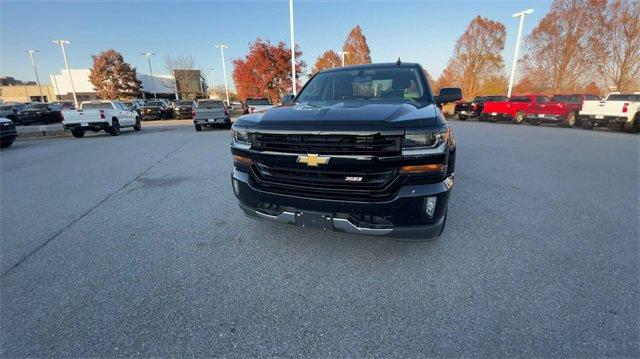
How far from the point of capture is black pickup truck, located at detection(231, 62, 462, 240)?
2240 mm

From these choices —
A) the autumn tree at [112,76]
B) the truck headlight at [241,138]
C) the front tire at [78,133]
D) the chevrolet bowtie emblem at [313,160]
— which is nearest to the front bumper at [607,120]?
the chevrolet bowtie emblem at [313,160]

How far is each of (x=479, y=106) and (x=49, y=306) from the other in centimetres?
2263

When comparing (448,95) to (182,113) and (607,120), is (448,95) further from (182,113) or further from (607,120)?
(182,113)

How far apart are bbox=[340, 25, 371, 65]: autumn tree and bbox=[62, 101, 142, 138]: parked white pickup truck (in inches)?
1200

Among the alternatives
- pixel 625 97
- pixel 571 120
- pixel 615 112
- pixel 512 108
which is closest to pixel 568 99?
pixel 571 120

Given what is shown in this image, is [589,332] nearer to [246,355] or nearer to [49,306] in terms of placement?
[246,355]

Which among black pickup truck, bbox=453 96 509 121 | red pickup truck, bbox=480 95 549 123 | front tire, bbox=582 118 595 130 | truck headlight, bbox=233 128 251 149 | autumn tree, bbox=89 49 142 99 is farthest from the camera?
autumn tree, bbox=89 49 142 99

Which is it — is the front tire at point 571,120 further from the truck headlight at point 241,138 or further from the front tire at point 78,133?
the front tire at point 78,133

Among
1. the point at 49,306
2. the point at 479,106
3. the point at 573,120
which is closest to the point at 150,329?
the point at 49,306

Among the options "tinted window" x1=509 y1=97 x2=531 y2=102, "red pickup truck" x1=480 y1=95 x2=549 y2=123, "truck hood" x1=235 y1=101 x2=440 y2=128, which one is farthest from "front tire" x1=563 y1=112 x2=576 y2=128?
"truck hood" x1=235 y1=101 x2=440 y2=128

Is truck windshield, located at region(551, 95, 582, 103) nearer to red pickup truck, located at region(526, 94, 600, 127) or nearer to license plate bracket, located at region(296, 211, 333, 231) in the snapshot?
red pickup truck, located at region(526, 94, 600, 127)

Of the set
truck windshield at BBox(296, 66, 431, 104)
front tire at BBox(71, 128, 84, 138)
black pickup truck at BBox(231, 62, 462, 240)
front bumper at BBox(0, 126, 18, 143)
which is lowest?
front tire at BBox(71, 128, 84, 138)

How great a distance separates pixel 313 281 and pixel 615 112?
1737 centimetres

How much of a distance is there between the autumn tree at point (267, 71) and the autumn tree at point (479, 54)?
17344mm
